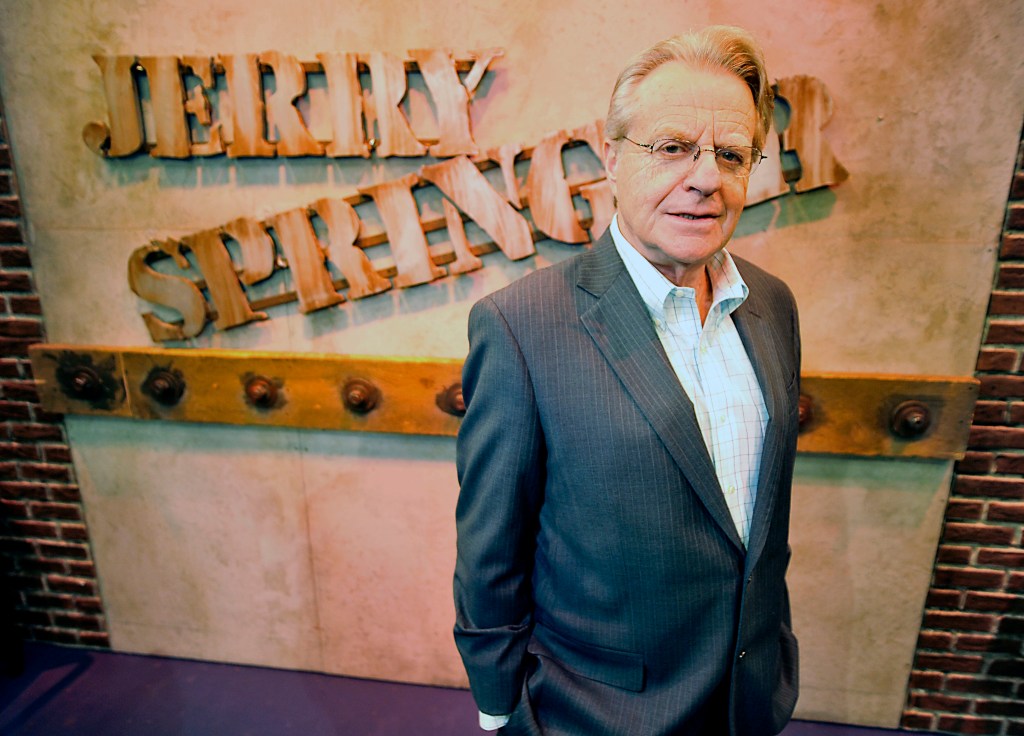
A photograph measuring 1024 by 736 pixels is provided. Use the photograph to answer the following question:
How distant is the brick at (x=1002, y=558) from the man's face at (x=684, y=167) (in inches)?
72.8

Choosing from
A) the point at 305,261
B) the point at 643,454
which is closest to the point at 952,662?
the point at 643,454

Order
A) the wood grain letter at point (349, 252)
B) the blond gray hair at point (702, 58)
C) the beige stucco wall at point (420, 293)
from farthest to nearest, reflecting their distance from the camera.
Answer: the wood grain letter at point (349, 252)
the beige stucco wall at point (420, 293)
the blond gray hair at point (702, 58)

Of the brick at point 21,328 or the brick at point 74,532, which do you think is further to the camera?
the brick at point 74,532

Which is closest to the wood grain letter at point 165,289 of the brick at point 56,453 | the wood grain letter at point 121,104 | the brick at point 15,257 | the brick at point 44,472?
the wood grain letter at point 121,104

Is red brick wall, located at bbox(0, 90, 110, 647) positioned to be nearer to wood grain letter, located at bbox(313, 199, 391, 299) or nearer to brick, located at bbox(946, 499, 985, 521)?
wood grain letter, located at bbox(313, 199, 391, 299)

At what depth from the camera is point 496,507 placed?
1.19 m

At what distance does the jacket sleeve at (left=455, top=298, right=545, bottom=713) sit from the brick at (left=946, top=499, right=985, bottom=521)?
5.60 ft

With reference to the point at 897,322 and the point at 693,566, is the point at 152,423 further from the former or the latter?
the point at 897,322

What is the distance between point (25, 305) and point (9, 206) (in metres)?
0.38

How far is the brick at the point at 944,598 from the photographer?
2.15 m

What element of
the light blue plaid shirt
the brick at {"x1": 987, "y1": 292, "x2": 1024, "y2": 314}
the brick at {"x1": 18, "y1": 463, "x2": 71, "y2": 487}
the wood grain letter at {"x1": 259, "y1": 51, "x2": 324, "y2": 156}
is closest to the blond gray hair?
the light blue plaid shirt

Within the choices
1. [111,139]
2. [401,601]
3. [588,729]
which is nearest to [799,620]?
[588,729]

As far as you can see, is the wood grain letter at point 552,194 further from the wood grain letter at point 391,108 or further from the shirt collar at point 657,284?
the shirt collar at point 657,284

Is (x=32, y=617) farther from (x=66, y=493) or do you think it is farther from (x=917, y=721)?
(x=917, y=721)
